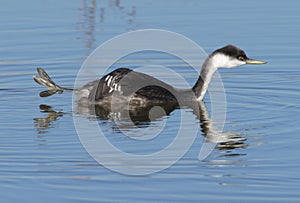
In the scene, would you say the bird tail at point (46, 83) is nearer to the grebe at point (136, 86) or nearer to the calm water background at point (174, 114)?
the grebe at point (136, 86)

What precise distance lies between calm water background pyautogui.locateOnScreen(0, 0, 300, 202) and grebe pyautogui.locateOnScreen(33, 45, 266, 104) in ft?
0.91

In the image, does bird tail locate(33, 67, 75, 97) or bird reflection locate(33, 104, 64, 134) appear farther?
bird tail locate(33, 67, 75, 97)

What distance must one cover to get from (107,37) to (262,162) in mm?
6584

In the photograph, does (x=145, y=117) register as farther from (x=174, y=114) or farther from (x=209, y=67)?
(x=209, y=67)

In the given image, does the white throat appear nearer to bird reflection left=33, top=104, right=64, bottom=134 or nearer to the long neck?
the long neck

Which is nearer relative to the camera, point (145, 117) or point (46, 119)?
point (46, 119)

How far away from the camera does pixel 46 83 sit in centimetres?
1288

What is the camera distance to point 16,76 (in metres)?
13.9

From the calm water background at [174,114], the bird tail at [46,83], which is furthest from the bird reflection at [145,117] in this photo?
the bird tail at [46,83]

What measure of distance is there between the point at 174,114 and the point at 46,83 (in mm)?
2020

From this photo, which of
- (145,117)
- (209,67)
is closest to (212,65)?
(209,67)

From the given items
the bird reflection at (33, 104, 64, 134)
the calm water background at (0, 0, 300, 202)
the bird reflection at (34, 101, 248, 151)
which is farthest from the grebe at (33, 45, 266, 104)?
the bird reflection at (33, 104, 64, 134)

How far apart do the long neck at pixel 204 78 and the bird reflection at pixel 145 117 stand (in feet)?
0.48

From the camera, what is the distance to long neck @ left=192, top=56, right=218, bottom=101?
12.9 m
